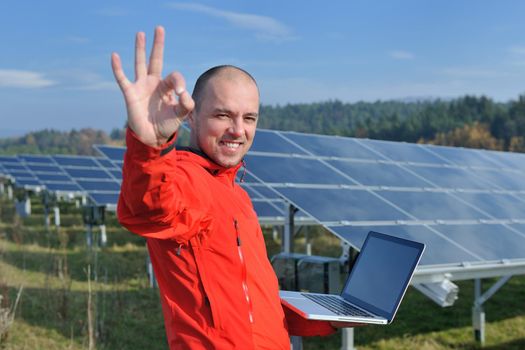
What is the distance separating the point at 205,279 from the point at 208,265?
0.15ft

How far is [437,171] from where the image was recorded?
27.5ft

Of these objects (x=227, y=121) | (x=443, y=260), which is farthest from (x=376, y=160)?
(x=227, y=121)

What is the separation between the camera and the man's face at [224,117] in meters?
1.99

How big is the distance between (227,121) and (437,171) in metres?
6.90

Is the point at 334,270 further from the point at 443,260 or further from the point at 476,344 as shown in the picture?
the point at 476,344

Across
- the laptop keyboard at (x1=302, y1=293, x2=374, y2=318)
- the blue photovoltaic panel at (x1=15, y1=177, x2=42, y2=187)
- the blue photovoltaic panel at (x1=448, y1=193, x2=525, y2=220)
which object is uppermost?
the laptop keyboard at (x1=302, y1=293, x2=374, y2=318)

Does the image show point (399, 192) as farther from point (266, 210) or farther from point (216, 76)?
point (216, 76)

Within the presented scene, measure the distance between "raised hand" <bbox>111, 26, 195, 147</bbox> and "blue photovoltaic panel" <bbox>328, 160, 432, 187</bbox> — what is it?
5464 millimetres

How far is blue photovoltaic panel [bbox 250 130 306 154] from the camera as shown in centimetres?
735

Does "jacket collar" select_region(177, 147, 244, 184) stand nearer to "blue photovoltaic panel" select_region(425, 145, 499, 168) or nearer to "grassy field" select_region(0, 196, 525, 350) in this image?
"grassy field" select_region(0, 196, 525, 350)

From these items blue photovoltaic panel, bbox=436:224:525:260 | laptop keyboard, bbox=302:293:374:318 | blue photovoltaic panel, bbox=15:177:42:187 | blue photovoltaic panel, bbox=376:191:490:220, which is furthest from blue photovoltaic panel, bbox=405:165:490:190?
blue photovoltaic panel, bbox=15:177:42:187

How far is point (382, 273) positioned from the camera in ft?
8.47

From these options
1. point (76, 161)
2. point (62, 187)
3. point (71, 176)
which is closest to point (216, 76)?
point (71, 176)

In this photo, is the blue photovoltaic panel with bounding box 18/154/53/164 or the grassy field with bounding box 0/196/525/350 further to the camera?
the blue photovoltaic panel with bounding box 18/154/53/164
